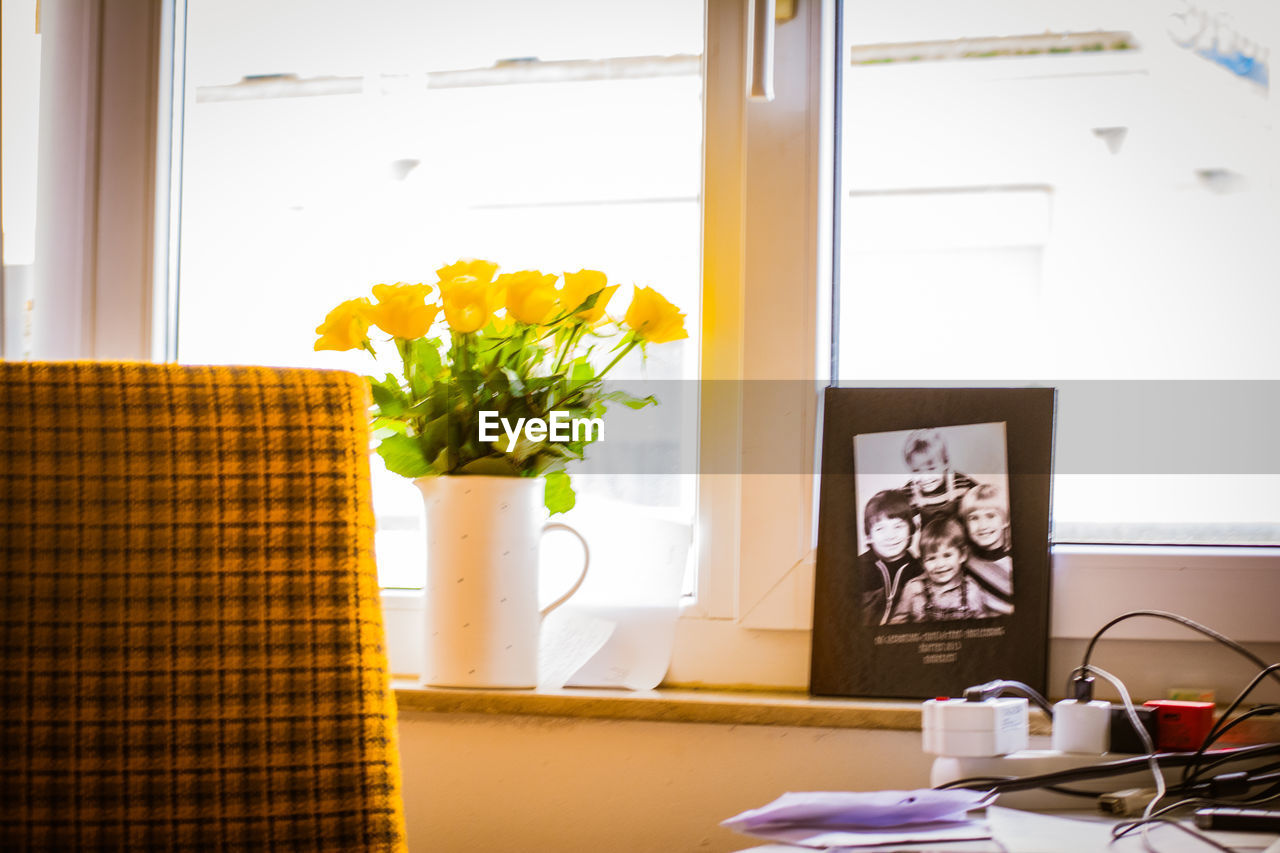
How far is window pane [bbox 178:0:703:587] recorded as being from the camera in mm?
1291

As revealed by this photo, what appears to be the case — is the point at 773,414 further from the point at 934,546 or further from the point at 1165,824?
the point at 1165,824

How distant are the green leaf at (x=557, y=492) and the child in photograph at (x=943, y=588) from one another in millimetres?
374

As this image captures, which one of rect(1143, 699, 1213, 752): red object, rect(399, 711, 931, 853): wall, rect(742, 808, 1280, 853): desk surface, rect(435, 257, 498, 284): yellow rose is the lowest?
rect(399, 711, 931, 853): wall

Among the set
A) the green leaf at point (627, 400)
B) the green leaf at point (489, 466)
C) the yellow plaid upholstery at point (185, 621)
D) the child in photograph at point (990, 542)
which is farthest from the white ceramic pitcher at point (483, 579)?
the child in photograph at point (990, 542)

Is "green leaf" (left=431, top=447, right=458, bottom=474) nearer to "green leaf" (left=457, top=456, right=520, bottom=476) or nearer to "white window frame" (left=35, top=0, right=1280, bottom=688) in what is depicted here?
"green leaf" (left=457, top=456, right=520, bottom=476)

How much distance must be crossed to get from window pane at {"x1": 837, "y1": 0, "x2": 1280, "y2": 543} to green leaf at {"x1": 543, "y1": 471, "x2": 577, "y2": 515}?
14.3 inches

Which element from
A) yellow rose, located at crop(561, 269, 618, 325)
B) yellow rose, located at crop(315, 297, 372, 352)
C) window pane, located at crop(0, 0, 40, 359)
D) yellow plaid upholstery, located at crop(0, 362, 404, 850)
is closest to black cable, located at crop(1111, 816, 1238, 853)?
yellow plaid upholstery, located at crop(0, 362, 404, 850)

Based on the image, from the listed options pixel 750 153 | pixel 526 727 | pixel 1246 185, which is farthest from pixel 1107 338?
pixel 526 727

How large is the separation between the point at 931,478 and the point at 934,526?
2.0 inches

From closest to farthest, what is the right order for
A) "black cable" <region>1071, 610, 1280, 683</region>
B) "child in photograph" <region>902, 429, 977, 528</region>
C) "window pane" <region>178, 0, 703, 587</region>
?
1. "black cable" <region>1071, 610, 1280, 683</region>
2. "child in photograph" <region>902, 429, 977, 528</region>
3. "window pane" <region>178, 0, 703, 587</region>

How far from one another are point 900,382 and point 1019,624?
304 millimetres

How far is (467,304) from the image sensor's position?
1.06 meters

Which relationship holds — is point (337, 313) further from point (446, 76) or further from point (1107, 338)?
point (1107, 338)

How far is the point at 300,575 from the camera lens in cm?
84
